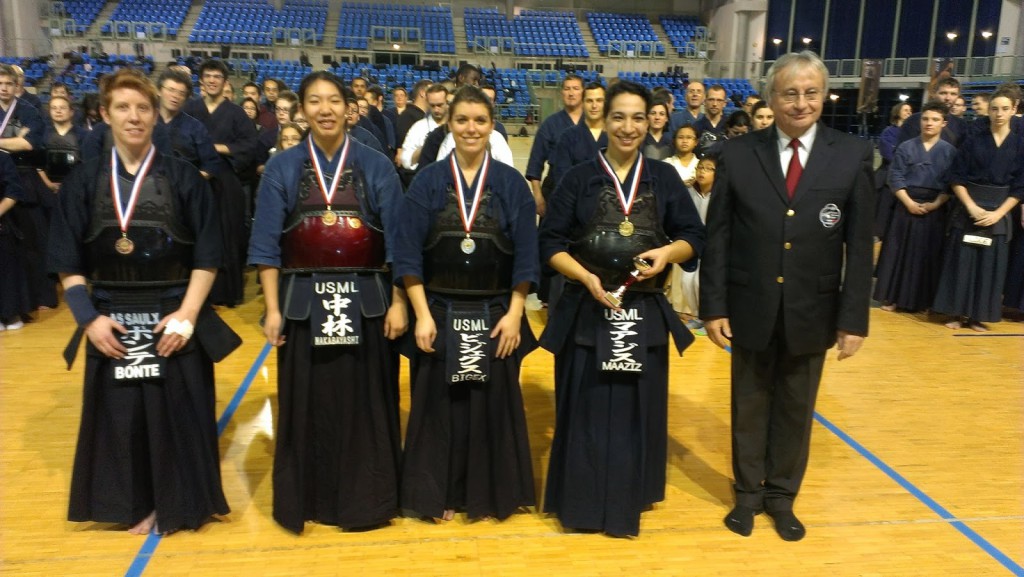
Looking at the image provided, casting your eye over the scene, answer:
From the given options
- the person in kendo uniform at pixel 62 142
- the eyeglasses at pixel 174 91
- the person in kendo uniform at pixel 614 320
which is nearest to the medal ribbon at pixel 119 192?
the person in kendo uniform at pixel 614 320

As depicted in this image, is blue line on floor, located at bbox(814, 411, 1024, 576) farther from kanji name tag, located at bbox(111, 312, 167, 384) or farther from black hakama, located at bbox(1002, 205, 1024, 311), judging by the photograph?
kanji name tag, located at bbox(111, 312, 167, 384)

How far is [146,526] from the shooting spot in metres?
2.85

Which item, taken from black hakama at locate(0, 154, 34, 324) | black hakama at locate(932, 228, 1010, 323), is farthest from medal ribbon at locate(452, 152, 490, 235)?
black hakama at locate(932, 228, 1010, 323)

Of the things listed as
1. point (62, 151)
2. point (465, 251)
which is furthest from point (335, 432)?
point (62, 151)

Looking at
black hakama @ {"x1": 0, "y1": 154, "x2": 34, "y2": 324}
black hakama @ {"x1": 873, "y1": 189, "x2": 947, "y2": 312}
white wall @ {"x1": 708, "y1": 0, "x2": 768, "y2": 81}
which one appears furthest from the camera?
white wall @ {"x1": 708, "y1": 0, "x2": 768, "y2": 81}

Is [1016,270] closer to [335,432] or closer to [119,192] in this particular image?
[335,432]

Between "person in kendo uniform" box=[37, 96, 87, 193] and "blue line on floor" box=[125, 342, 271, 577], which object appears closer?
"blue line on floor" box=[125, 342, 271, 577]

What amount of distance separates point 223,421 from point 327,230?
1.80m

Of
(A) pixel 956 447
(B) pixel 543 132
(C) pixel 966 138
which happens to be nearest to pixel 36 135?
(B) pixel 543 132

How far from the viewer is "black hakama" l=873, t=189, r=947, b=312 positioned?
605cm

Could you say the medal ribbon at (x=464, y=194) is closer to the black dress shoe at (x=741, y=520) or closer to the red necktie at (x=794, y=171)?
→ the red necktie at (x=794, y=171)

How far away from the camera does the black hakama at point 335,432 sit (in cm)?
280

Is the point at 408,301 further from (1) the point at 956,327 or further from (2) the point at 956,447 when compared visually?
(1) the point at 956,327

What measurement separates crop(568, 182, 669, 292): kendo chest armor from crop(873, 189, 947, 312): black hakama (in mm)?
4418
